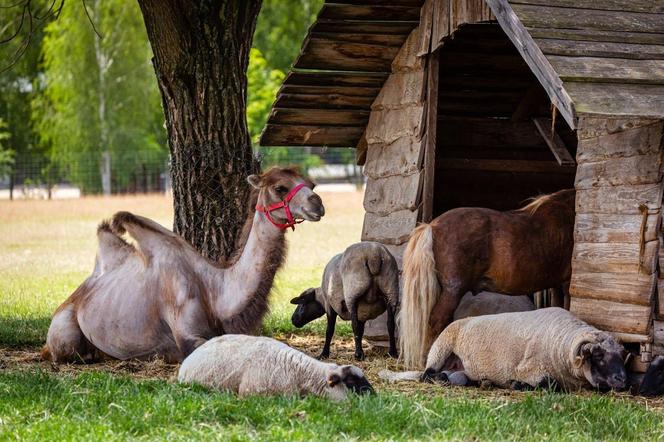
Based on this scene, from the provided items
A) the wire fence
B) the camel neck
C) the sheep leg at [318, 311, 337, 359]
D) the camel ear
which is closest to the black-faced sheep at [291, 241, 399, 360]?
the sheep leg at [318, 311, 337, 359]

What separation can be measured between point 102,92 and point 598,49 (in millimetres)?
47863

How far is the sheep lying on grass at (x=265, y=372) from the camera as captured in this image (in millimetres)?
7391

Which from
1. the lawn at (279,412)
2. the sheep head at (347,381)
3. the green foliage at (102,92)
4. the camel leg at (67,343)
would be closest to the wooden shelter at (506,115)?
the lawn at (279,412)

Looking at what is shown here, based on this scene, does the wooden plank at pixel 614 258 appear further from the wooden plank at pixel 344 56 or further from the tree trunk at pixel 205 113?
the tree trunk at pixel 205 113

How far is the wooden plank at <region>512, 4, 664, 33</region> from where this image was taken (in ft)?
28.3

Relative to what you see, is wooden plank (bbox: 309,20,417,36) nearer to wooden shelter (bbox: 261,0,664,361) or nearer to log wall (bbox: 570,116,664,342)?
wooden shelter (bbox: 261,0,664,361)

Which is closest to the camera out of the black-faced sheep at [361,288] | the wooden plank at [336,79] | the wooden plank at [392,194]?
the black-faced sheep at [361,288]

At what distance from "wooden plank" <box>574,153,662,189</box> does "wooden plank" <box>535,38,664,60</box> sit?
76cm

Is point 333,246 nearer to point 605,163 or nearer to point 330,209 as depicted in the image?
point 330,209

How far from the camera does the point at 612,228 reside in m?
9.01

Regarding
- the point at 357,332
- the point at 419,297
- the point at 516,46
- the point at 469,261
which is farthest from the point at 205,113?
the point at 516,46

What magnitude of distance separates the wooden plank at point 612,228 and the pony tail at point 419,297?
3.98ft

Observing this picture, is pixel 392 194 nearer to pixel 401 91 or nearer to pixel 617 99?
pixel 401 91

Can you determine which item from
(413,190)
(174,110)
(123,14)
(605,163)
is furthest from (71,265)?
(123,14)
